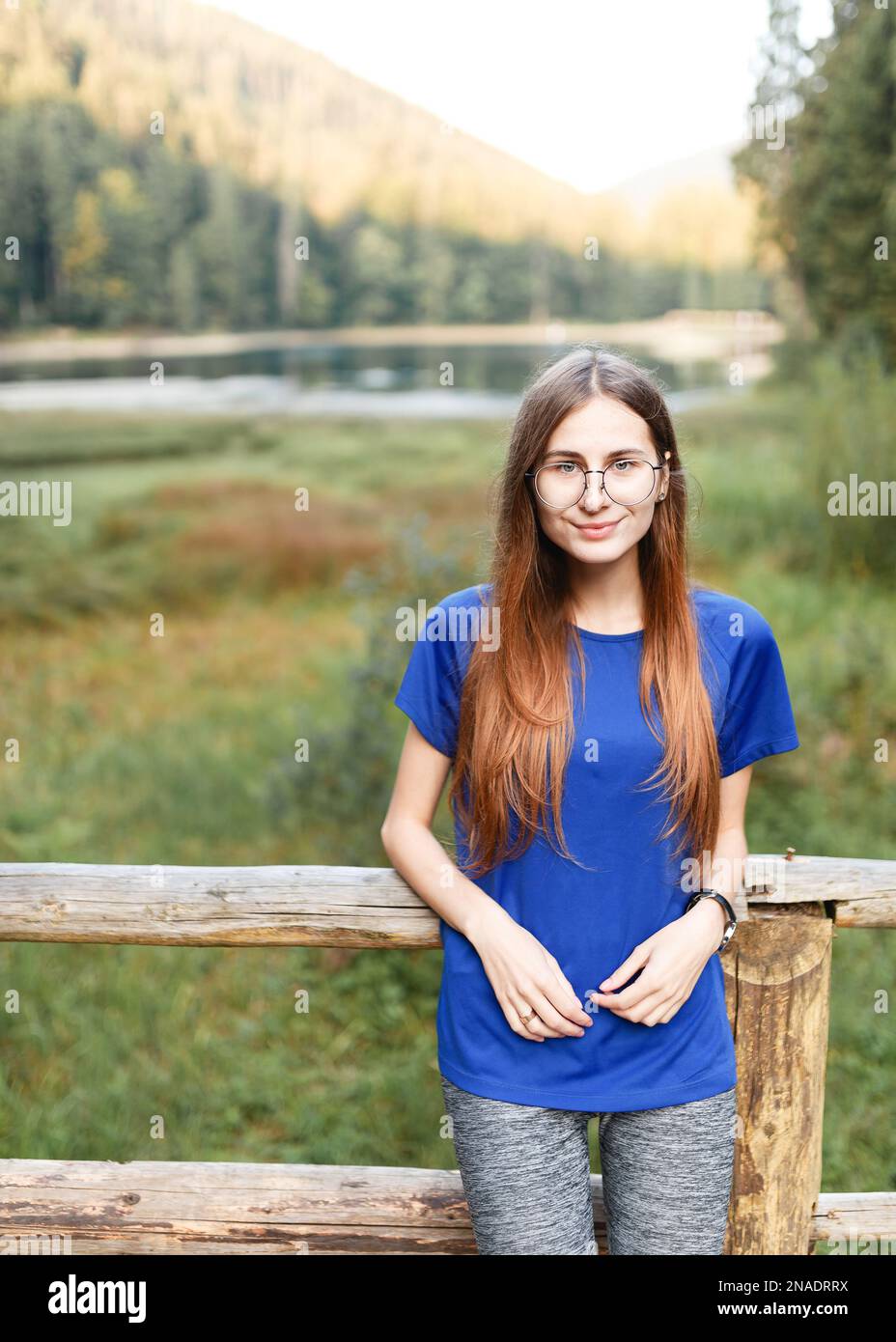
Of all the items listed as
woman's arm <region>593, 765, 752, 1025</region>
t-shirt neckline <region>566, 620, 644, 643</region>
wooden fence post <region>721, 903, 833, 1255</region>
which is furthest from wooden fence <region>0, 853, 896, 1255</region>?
t-shirt neckline <region>566, 620, 644, 643</region>

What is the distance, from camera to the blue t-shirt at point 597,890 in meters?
1.64

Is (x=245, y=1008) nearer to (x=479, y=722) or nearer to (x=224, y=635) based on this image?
(x=479, y=722)

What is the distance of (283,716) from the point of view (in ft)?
22.1

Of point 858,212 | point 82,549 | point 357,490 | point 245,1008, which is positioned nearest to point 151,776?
point 245,1008

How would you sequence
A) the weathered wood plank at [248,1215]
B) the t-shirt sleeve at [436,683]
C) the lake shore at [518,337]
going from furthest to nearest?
the lake shore at [518,337], the weathered wood plank at [248,1215], the t-shirt sleeve at [436,683]

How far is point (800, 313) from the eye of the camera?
977 centimetres

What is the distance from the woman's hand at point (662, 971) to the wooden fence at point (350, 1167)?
238 millimetres

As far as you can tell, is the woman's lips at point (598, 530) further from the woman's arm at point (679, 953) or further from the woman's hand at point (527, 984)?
the woman's hand at point (527, 984)

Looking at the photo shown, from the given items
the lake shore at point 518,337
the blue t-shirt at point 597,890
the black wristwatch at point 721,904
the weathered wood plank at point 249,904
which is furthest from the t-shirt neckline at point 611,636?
the lake shore at point 518,337

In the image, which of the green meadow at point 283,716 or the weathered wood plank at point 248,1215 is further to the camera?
the green meadow at point 283,716

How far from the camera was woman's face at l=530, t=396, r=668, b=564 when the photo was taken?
66.0 inches

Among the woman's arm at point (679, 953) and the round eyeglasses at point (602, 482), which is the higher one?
the round eyeglasses at point (602, 482)

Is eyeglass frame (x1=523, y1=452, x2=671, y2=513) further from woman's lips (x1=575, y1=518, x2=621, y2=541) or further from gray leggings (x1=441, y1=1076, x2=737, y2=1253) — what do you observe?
gray leggings (x1=441, y1=1076, x2=737, y2=1253)
